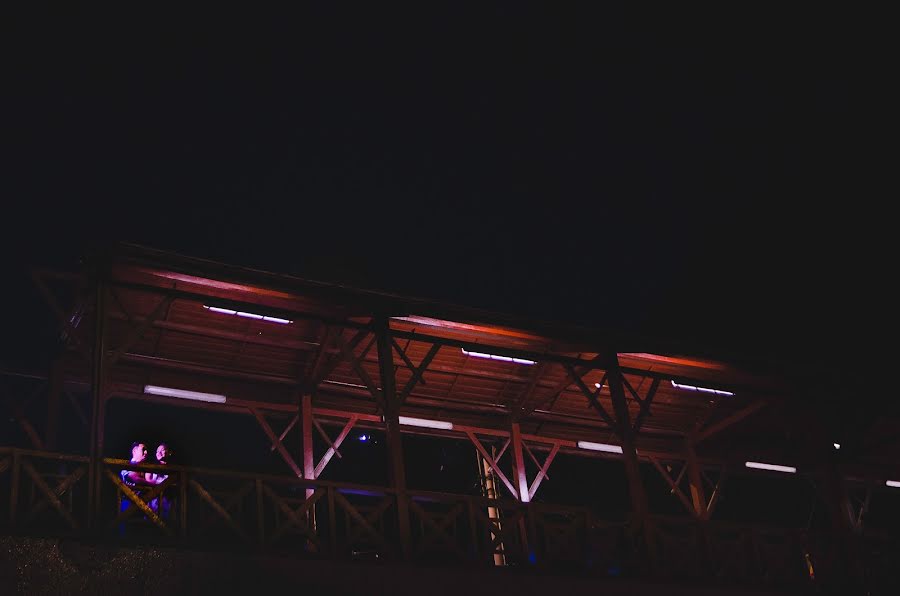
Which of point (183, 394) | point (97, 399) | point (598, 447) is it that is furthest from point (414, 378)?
point (598, 447)

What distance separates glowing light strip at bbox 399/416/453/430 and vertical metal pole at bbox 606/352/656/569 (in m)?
3.64

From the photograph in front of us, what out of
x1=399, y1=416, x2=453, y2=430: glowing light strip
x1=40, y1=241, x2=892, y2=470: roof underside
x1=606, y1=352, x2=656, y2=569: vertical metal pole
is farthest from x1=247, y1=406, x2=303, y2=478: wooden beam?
x1=606, y1=352, x2=656, y2=569: vertical metal pole

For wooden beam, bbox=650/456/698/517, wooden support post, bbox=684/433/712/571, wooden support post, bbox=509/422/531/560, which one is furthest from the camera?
wooden support post, bbox=684/433/712/571

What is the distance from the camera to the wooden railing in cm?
985

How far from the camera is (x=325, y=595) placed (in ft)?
33.7

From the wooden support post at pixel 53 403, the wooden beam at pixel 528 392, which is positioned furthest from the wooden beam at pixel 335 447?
the wooden support post at pixel 53 403

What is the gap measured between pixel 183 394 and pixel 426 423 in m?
4.22

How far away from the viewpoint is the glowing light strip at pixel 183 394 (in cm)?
1445

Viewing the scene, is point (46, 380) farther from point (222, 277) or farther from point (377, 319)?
point (377, 319)

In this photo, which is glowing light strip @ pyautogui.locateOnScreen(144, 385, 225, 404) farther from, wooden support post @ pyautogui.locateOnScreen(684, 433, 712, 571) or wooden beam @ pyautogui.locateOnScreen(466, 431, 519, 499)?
wooden support post @ pyautogui.locateOnScreen(684, 433, 712, 571)

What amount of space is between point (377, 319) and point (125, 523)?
4156mm

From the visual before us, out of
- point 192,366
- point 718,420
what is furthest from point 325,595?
point 718,420

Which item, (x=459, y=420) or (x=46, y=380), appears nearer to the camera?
(x=46, y=380)

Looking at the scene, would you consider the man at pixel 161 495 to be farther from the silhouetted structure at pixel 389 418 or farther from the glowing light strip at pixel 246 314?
the glowing light strip at pixel 246 314
